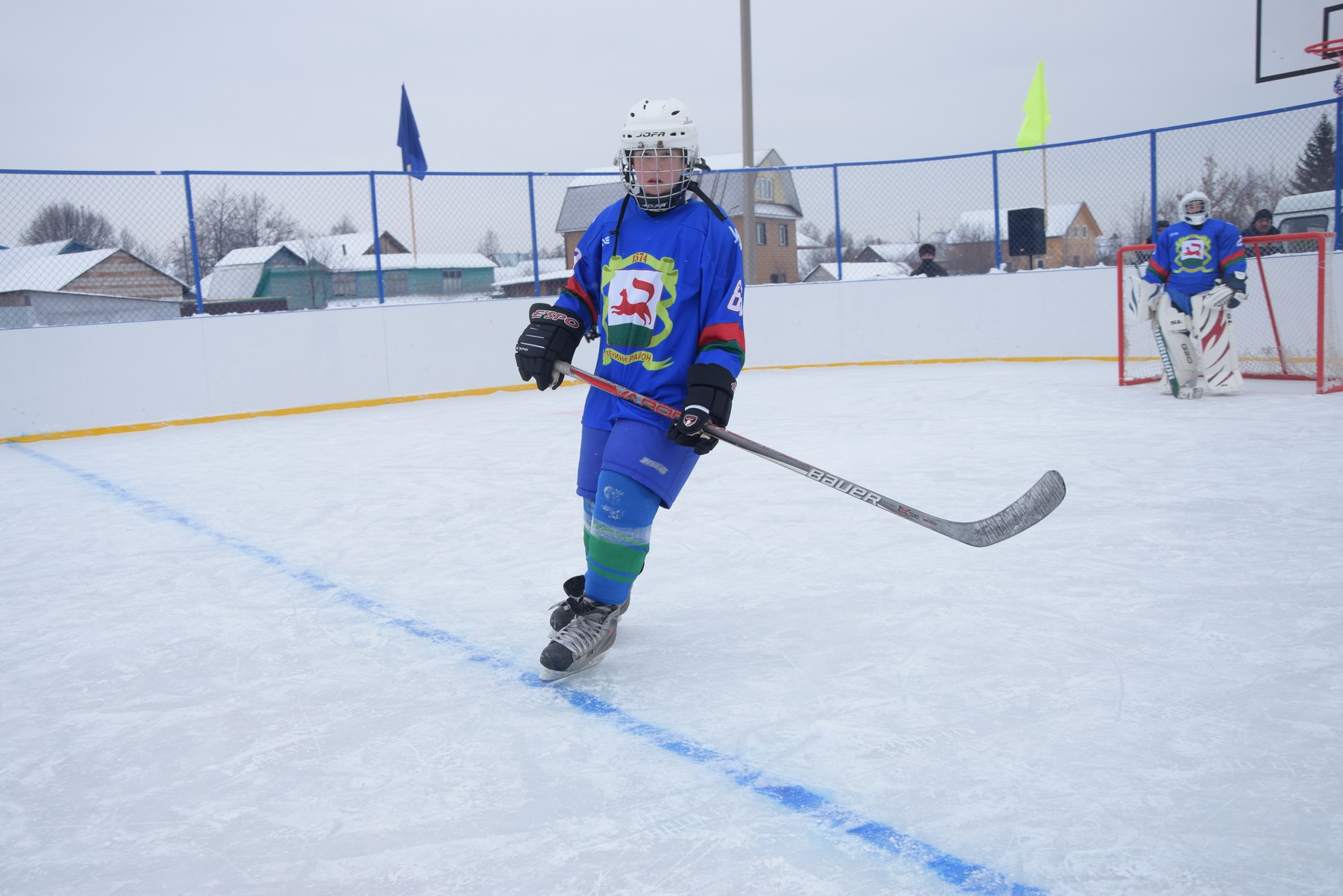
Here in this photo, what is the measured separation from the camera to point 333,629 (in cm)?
260

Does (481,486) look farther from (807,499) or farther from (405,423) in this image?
(405,423)

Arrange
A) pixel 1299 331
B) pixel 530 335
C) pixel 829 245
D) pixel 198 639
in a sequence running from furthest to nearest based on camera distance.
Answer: pixel 829 245 → pixel 1299 331 → pixel 198 639 → pixel 530 335

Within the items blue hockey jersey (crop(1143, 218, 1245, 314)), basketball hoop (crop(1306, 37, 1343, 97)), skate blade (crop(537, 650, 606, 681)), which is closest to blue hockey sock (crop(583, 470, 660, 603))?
skate blade (crop(537, 650, 606, 681))

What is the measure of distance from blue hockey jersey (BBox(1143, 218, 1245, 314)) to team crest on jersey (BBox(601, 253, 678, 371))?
533cm

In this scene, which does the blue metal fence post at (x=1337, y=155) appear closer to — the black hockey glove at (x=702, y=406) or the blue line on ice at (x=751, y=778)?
the black hockey glove at (x=702, y=406)

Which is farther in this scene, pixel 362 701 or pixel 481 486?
pixel 481 486

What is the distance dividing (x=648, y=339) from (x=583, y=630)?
0.66 m

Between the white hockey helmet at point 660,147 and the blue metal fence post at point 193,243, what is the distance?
5714 mm

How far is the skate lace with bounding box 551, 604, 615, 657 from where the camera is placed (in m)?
2.21

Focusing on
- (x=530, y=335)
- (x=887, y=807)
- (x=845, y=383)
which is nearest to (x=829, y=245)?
(x=845, y=383)

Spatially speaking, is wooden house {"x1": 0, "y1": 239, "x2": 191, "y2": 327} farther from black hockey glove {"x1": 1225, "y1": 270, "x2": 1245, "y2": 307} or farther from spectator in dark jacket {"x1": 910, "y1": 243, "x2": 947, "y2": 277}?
black hockey glove {"x1": 1225, "y1": 270, "x2": 1245, "y2": 307}

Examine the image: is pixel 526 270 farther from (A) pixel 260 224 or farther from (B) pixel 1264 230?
(B) pixel 1264 230

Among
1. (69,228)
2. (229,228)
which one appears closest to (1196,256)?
→ (229,228)

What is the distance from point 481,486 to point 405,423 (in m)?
2.45
